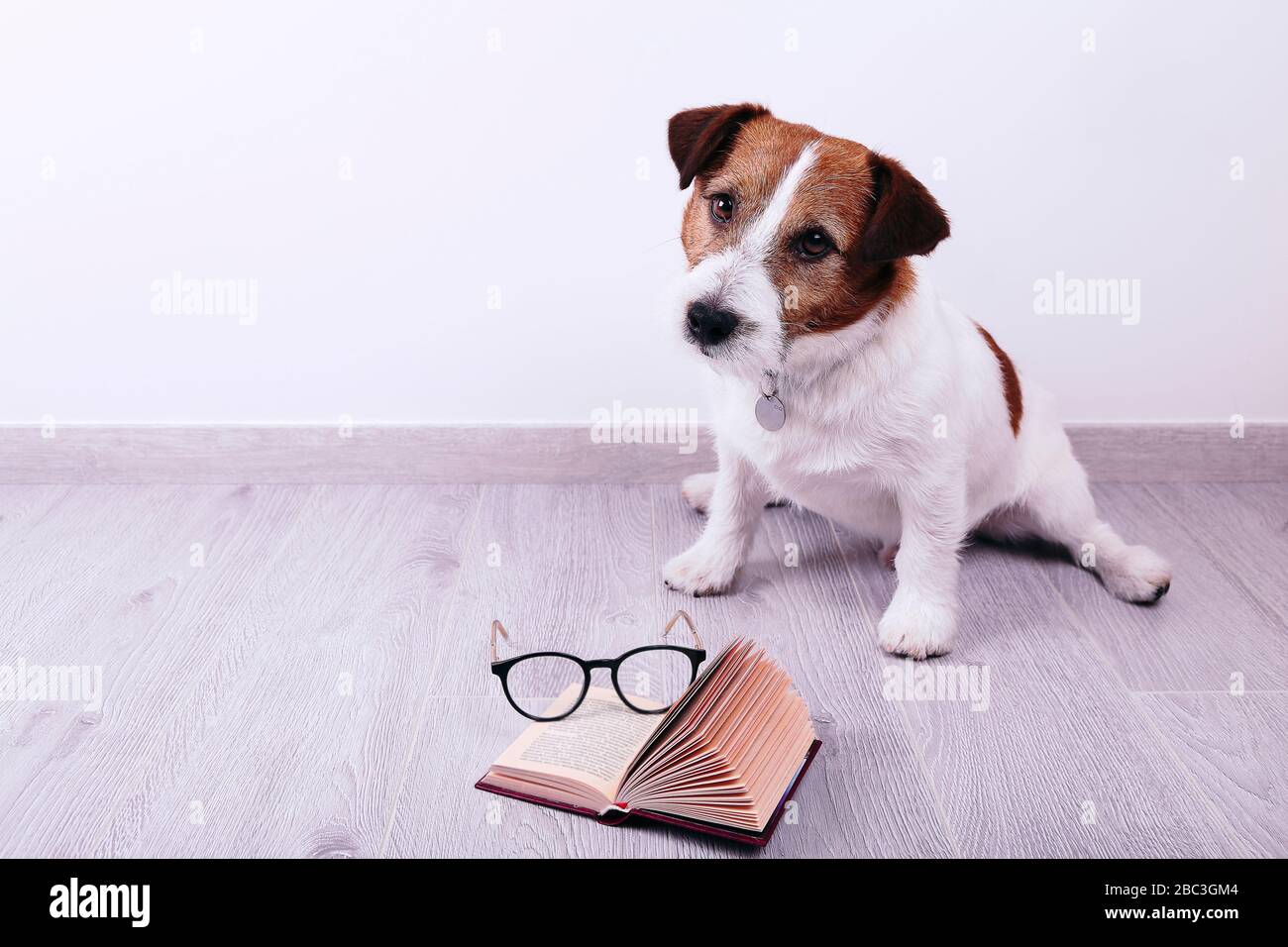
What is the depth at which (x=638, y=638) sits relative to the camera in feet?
6.42

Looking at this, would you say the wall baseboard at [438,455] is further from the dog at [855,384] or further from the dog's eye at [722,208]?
the dog's eye at [722,208]

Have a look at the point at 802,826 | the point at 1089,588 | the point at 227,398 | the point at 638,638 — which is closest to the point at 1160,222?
the point at 1089,588

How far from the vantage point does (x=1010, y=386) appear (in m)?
2.08

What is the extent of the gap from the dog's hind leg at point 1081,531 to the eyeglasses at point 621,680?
2.61 ft

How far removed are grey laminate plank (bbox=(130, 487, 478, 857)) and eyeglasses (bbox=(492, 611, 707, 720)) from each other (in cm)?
17

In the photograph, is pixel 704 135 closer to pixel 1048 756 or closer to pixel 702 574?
pixel 702 574

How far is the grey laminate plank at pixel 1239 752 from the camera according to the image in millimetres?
1505

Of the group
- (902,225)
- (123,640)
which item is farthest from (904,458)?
(123,640)

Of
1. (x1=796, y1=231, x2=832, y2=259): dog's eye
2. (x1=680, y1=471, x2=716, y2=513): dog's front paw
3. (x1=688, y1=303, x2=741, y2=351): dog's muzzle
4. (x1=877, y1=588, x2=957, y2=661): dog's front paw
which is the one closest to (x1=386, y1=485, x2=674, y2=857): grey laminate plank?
(x1=680, y1=471, x2=716, y2=513): dog's front paw

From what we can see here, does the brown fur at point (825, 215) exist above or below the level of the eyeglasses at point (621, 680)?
above

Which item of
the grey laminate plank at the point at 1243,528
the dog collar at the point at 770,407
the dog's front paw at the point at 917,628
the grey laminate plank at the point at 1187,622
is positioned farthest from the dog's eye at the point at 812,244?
the grey laminate plank at the point at 1243,528

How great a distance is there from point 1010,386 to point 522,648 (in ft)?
3.40
